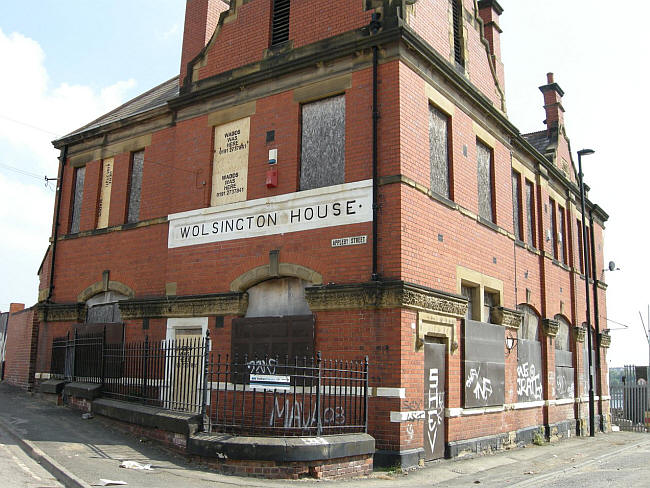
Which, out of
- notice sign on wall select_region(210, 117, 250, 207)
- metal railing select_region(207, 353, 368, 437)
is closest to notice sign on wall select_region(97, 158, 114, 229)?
notice sign on wall select_region(210, 117, 250, 207)

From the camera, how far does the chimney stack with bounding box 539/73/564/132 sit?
24453 millimetres

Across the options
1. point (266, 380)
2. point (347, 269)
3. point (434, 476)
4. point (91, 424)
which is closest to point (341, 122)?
point (347, 269)

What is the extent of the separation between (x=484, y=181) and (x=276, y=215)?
19.8ft

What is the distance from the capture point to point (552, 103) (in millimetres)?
24891

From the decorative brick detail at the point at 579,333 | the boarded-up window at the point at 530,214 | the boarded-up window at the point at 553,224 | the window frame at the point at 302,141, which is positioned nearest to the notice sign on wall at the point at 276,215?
the window frame at the point at 302,141

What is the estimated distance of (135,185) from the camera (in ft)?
57.3

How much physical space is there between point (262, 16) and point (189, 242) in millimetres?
5719

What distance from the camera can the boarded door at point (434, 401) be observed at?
39.3 ft

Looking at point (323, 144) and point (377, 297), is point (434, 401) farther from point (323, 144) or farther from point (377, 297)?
point (323, 144)

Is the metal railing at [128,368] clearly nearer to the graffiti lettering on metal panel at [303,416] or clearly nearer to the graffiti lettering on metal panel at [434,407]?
the graffiti lettering on metal panel at [303,416]

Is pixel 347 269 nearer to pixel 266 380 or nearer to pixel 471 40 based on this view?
pixel 266 380

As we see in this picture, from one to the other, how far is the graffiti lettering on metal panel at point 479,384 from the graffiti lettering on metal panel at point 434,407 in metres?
1.19

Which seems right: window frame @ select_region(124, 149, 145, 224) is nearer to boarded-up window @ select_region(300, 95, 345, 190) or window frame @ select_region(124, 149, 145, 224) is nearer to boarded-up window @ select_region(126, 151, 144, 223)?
boarded-up window @ select_region(126, 151, 144, 223)

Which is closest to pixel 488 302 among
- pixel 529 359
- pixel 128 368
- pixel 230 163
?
pixel 529 359
